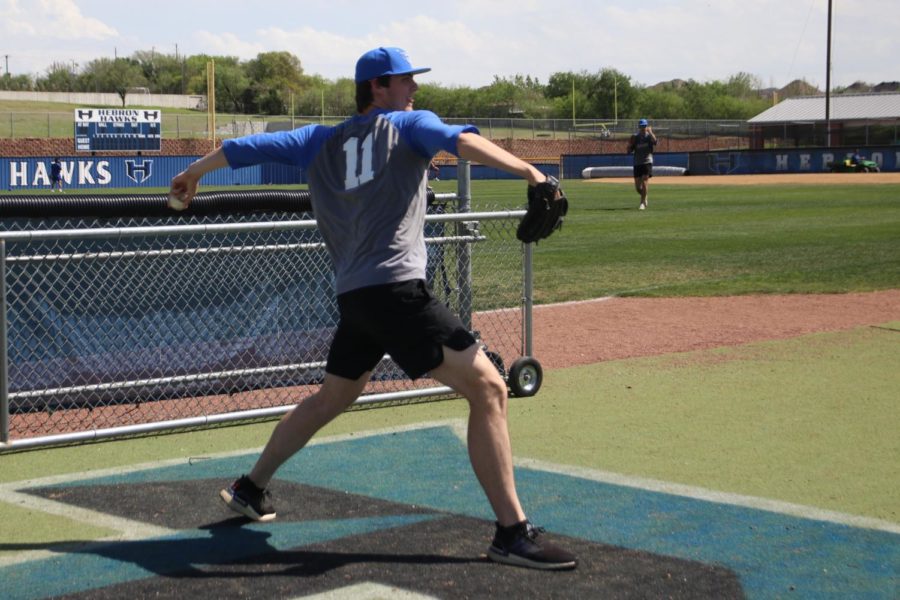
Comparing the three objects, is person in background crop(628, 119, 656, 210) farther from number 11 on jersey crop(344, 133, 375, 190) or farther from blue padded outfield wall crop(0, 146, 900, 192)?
blue padded outfield wall crop(0, 146, 900, 192)

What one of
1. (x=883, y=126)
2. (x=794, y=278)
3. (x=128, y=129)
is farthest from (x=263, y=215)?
(x=883, y=126)

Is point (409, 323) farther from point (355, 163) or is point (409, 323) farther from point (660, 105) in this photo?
point (660, 105)

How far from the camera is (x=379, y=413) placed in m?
7.50

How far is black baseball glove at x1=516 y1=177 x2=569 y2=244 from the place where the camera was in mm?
4426

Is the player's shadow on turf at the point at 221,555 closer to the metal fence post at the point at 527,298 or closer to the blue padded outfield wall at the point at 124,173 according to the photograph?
the metal fence post at the point at 527,298

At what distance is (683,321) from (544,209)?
6.71 meters

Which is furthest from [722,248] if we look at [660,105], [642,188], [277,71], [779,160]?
[277,71]

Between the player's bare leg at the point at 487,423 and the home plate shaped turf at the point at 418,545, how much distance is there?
0.26 metres

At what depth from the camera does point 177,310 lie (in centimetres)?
767

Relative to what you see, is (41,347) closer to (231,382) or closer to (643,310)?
(231,382)

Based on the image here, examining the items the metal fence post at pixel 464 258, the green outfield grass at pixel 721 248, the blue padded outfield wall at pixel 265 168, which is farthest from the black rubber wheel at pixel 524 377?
the blue padded outfield wall at pixel 265 168

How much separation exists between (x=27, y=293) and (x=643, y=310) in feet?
20.3

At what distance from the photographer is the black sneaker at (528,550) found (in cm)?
444

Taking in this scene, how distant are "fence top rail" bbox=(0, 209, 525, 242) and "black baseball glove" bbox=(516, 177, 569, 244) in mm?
2964
